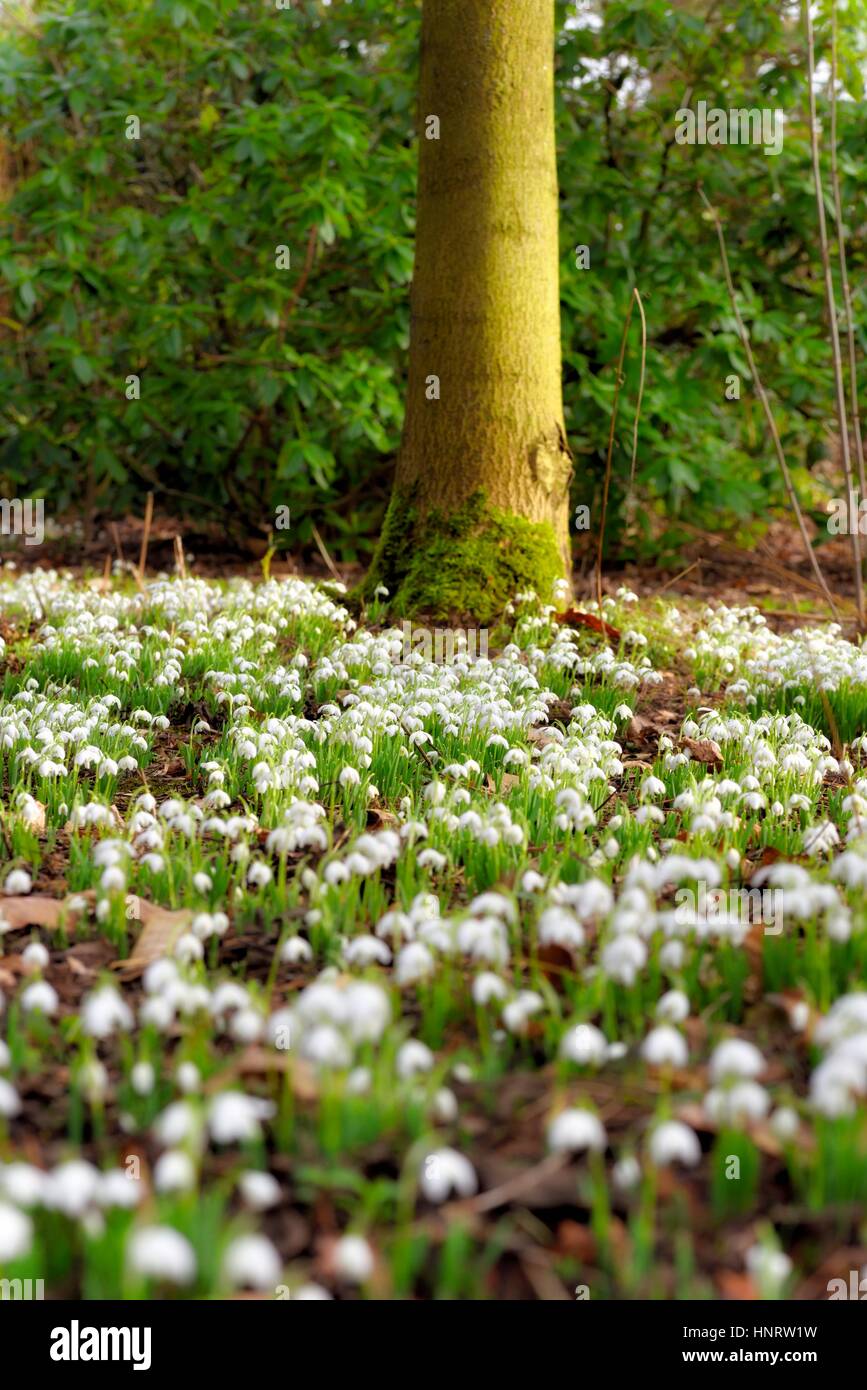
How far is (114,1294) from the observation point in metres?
1.44

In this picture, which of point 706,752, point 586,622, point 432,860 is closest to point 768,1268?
point 432,860

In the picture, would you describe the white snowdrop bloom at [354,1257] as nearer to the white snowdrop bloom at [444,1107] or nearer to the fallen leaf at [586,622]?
the white snowdrop bloom at [444,1107]

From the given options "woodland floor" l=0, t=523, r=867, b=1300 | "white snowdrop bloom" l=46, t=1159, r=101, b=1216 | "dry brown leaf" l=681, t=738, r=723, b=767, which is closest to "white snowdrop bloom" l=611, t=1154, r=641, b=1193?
"woodland floor" l=0, t=523, r=867, b=1300

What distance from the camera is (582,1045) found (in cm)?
180

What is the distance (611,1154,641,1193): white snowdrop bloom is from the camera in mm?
1593

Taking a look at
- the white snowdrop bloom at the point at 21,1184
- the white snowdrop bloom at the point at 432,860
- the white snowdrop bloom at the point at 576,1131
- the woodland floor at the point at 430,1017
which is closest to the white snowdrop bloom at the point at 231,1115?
the woodland floor at the point at 430,1017

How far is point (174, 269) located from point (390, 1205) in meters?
7.95

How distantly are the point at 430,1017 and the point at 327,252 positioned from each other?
309 inches

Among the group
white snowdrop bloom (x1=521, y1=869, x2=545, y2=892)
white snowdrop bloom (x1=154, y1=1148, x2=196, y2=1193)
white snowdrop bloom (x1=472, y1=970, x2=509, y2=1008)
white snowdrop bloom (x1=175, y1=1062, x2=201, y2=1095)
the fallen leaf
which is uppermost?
the fallen leaf

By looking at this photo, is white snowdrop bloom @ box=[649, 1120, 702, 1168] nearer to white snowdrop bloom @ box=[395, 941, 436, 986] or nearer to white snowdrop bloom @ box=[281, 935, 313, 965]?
white snowdrop bloom @ box=[395, 941, 436, 986]

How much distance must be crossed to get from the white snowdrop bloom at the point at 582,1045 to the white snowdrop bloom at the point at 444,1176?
0.72ft

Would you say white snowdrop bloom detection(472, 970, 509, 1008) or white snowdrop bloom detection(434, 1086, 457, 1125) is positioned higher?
white snowdrop bloom detection(472, 970, 509, 1008)

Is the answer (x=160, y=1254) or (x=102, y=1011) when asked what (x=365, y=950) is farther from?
(x=160, y=1254)

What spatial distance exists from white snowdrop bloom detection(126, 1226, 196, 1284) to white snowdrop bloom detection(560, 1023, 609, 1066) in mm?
629
